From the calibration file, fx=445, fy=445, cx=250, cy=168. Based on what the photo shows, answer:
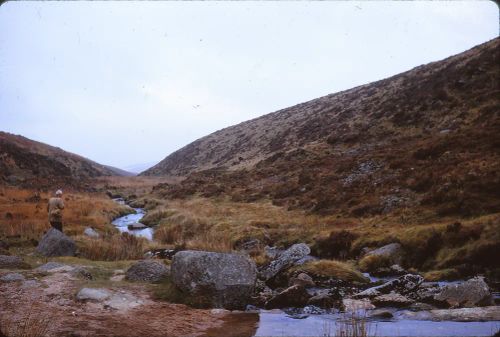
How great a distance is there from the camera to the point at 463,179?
746 inches

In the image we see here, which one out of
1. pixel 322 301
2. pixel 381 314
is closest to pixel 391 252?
pixel 322 301

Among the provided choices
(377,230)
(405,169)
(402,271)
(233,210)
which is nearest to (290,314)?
(402,271)

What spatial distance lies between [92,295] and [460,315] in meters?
7.94

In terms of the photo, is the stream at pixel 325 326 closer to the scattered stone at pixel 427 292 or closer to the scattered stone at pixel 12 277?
the scattered stone at pixel 427 292

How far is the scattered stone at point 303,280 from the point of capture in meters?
12.6

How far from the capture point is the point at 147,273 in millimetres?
12367

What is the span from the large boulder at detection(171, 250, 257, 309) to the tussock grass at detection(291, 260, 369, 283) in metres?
3.04

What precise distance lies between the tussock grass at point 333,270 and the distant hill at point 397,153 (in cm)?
597

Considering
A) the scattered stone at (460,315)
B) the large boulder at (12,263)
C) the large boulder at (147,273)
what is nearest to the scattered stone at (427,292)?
the scattered stone at (460,315)

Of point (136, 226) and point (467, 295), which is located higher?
point (136, 226)

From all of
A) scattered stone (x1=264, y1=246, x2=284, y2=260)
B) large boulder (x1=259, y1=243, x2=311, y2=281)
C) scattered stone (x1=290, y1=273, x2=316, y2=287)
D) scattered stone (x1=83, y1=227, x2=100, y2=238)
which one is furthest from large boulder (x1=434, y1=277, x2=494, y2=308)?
scattered stone (x1=83, y1=227, x2=100, y2=238)

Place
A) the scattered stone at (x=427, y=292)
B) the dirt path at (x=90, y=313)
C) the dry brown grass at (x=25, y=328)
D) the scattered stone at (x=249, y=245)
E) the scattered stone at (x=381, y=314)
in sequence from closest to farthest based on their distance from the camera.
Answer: the dry brown grass at (x=25, y=328)
the dirt path at (x=90, y=313)
the scattered stone at (x=381, y=314)
the scattered stone at (x=427, y=292)
the scattered stone at (x=249, y=245)

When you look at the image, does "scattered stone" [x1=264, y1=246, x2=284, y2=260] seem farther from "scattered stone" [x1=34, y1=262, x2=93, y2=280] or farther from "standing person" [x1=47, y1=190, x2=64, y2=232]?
"standing person" [x1=47, y1=190, x2=64, y2=232]

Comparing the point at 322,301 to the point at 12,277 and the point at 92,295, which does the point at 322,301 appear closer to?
the point at 92,295
